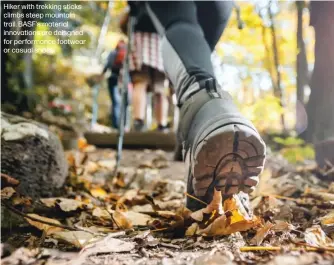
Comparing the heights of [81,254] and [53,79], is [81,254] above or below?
below

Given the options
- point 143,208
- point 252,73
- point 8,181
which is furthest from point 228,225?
point 252,73

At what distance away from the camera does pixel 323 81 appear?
2.85 meters

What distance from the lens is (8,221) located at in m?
0.99

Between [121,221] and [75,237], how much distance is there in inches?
8.9

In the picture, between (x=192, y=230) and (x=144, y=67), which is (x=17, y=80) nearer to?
(x=144, y=67)

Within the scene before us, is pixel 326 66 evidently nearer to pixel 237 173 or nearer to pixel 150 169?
pixel 150 169

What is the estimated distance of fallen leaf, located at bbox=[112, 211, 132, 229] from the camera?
38.5 inches

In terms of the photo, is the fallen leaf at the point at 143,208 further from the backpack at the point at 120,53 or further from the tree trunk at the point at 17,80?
the backpack at the point at 120,53

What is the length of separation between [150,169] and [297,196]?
3.64 feet

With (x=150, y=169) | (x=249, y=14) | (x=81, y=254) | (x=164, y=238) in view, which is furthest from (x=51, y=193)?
(x=249, y=14)

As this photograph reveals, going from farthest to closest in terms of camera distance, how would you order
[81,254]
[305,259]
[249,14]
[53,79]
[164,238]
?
[53,79]
[249,14]
[164,238]
[81,254]
[305,259]

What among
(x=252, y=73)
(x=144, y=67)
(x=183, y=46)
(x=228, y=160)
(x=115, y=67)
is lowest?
(x=228, y=160)

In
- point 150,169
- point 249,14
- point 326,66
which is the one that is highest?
point 249,14

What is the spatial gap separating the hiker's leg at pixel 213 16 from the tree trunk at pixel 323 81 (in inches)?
33.4
